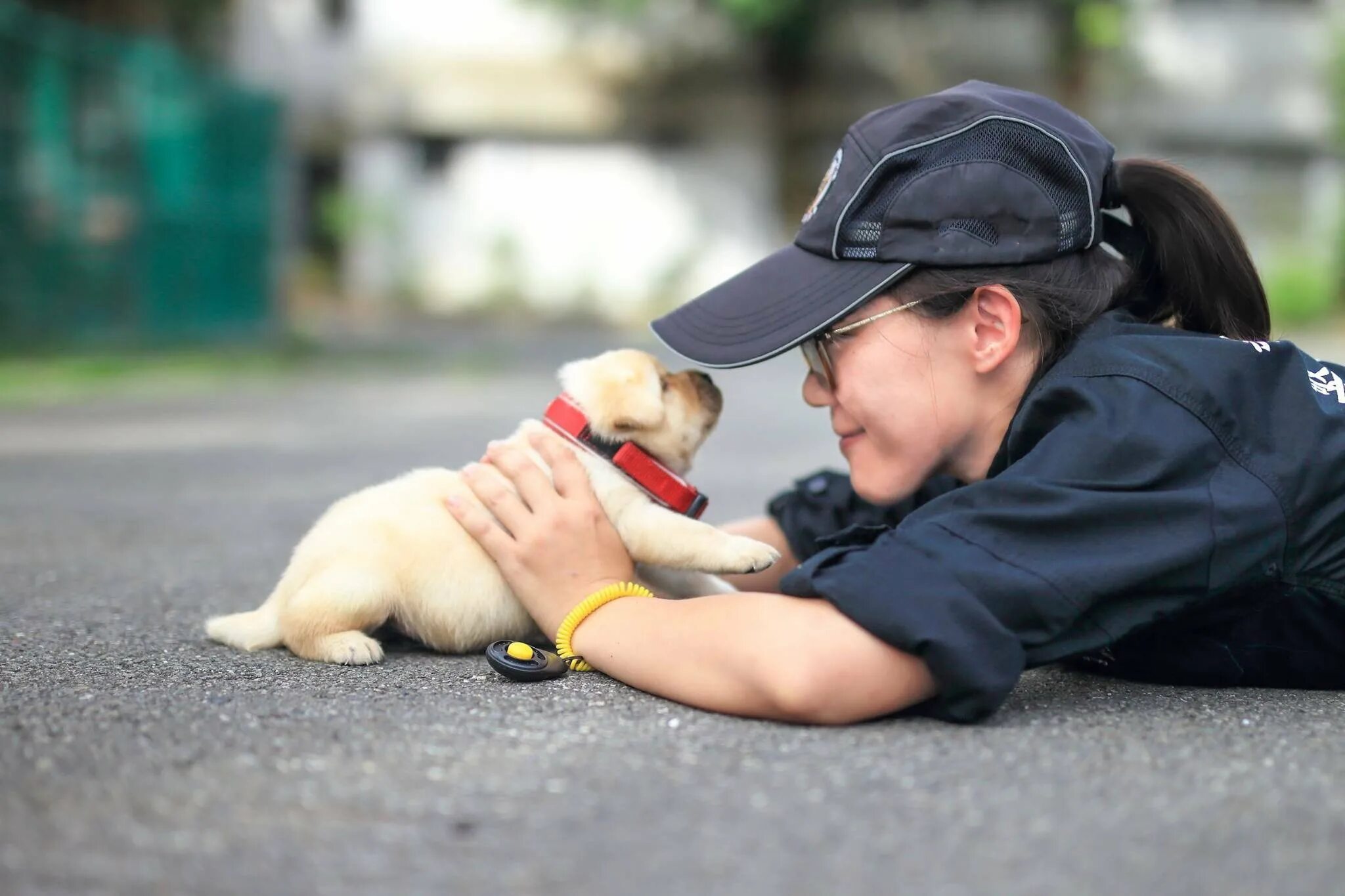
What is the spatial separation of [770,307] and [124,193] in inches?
368

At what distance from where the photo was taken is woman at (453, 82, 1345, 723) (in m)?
1.83

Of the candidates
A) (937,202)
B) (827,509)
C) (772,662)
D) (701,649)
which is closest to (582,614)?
(701,649)

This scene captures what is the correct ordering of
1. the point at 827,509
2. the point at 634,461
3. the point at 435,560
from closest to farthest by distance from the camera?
the point at 435,560 → the point at 634,461 → the point at 827,509

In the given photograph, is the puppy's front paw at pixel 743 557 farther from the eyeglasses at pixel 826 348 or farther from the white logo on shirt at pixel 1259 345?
the white logo on shirt at pixel 1259 345

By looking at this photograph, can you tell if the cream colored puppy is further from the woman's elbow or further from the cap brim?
the woman's elbow

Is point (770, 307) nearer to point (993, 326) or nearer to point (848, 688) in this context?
point (993, 326)

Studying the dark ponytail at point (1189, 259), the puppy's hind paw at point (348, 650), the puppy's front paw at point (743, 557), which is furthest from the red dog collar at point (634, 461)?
the dark ponytail at point (1189, 259)

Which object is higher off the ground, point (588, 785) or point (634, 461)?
point (634, 461)

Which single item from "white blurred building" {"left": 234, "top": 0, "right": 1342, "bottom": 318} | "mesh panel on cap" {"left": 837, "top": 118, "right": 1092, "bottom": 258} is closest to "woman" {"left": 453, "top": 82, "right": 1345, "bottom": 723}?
"mesh panel on cap" {"left": 837, "top": 118, "right": 1092, "bottom": 258}

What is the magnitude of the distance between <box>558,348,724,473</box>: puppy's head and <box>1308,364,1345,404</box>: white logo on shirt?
108 centimetres

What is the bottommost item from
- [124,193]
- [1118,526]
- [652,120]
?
[1118,526]

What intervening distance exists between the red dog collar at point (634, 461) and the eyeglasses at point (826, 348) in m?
0.39

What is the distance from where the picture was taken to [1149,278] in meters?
2.30

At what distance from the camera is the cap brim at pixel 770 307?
2.06 meters
